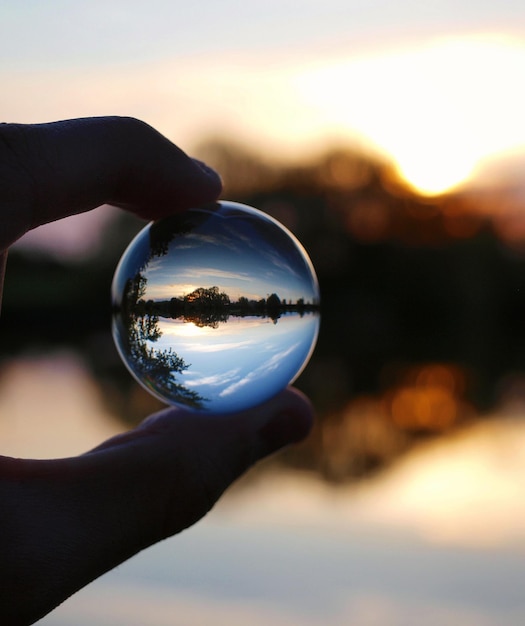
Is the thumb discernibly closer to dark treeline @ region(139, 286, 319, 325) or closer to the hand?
the hand

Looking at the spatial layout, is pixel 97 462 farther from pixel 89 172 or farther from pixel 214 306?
pixel 89 172

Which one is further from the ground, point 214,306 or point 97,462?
point 214,306

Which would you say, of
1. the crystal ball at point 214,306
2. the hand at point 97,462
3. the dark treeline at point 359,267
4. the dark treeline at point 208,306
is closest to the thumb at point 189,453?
the hand at point 97,462

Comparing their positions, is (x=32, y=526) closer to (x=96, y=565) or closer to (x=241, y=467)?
(x=96, y=565)

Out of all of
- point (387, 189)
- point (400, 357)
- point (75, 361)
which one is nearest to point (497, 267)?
point (387, 189)

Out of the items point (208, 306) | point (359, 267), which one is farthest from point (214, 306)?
point (359, 267)

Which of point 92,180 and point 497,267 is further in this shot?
point 497,267

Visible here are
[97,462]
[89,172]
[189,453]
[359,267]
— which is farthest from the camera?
[359,267]

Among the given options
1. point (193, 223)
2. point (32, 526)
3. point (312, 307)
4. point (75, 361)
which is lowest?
point (75, 361)
